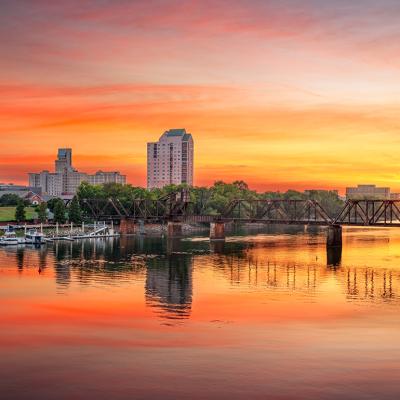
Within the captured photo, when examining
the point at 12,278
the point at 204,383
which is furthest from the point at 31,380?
the point at 12,278

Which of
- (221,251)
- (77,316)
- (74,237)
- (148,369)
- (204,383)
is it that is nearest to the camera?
(204,383)

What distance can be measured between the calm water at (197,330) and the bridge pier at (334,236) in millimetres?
41567

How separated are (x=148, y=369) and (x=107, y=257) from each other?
3368 inches

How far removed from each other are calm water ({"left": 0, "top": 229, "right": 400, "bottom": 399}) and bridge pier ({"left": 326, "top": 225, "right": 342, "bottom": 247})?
41567 millimetres

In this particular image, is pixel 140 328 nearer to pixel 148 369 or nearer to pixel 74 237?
pixel 148 369

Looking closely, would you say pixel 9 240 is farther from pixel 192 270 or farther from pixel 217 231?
pixel 192 270

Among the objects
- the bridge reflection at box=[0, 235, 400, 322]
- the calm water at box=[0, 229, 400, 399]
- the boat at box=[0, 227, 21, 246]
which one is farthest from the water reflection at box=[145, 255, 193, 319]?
the boat at box=[0, 227, 21, 246]

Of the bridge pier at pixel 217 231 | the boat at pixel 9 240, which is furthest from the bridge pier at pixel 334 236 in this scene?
the boat at pixel 9 240

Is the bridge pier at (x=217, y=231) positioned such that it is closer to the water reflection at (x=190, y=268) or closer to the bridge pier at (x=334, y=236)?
the water reflection at (x=190, y=268)

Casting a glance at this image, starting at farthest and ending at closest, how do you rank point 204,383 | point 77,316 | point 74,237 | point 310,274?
point 74,237 < point 310,274 < point 77,316 < point 204,383

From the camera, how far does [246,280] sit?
100 meters

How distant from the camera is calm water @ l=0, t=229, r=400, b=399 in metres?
45.5

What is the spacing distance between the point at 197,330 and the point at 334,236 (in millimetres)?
107992

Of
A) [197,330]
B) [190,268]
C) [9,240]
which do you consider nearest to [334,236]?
[190,268]
